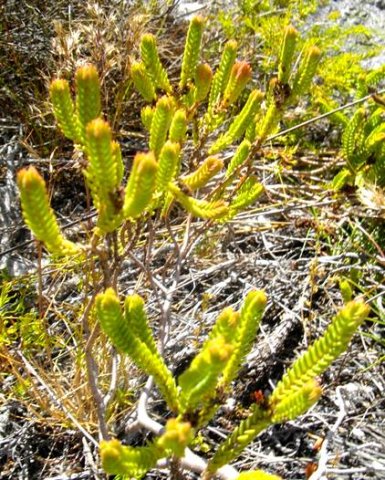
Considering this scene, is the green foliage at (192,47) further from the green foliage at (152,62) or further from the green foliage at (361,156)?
the green foliage at (361,156)

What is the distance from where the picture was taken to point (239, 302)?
177cm

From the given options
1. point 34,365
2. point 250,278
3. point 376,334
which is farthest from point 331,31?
point 34,365

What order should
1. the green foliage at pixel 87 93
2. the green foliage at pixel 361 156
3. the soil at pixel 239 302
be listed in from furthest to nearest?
the green foliage at pixel 361 156 → the soil at pixel 239 302 → the green foliage at pixel 87 93

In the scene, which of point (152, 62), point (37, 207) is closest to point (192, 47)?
point (152, 62)

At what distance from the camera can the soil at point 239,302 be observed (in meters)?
1.42

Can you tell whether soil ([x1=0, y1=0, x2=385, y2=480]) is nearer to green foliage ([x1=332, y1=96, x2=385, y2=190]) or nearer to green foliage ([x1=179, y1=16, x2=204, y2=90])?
green foliage ([x1=332, y1=96, x2=385, y2=190])

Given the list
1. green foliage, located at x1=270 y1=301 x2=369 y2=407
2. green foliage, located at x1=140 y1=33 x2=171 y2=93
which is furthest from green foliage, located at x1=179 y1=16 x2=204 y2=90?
green foliage, located at x1=270 y1=301 x2=369 y2=407

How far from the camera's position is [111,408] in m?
1.39

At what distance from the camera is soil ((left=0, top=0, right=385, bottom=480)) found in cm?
142

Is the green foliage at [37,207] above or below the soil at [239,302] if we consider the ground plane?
above

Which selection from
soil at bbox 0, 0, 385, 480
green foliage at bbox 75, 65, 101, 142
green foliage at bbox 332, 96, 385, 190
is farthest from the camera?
green foliage at bbox 332, 96, 385, 190

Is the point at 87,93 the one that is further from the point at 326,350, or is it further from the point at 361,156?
the point at 361,156

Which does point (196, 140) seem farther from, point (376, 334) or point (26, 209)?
point (376, 334)

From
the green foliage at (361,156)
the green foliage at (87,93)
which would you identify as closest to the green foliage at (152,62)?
the green foliage at (87,93)
